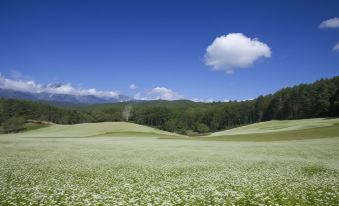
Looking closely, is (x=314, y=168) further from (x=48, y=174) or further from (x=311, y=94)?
(x=311, y=94)

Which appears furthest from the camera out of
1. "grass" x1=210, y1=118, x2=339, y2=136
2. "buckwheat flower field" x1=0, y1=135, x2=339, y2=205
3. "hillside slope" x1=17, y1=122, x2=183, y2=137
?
"hillside slope" x1=17, y1=122, x2=183, y2=137

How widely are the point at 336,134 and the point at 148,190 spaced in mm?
59806

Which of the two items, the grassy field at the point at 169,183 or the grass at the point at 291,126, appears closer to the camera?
the grassy field at the point at 169,183

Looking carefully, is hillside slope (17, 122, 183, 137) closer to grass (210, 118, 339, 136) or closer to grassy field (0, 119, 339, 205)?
grass (210, 118, 339, 136)

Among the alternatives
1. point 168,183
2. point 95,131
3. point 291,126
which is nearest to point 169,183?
point 168,183

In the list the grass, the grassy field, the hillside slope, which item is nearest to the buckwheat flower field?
the grassy field

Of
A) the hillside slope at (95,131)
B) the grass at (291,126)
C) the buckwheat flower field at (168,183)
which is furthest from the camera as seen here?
the hillside slope at (95,131)

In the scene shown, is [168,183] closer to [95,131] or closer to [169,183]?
[169,183]

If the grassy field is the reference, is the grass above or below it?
above

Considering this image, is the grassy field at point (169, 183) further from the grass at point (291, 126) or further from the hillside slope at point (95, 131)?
the hillside slope at point (95, 131)

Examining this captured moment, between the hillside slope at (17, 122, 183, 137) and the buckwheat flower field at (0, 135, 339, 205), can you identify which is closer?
the buckwheat flower field at (0, 135, 339, 205)

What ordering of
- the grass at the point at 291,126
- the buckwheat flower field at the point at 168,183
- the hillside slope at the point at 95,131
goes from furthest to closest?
the hillside slope at the point at 95,131 < the grass at the point at 291,126 < the buckwheat flower field at the point at 168,183

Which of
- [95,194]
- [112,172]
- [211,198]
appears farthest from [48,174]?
[211,198]

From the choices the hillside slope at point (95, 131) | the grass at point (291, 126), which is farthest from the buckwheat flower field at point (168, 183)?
the hillside slope at point (95, 131)
